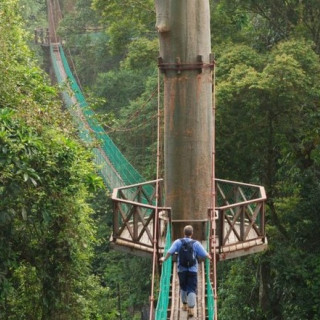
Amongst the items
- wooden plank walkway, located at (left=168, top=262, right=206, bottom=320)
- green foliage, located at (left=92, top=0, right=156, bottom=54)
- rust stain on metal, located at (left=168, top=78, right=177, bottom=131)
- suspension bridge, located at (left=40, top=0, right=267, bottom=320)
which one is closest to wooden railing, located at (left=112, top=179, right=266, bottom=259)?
suspension bridge, located at (left=40, top=0, right=267, bottom=320)

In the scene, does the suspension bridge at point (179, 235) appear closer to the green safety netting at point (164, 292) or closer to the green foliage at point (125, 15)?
the green safety netting at point (164, 292)

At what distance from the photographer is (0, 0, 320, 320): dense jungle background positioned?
6.94m

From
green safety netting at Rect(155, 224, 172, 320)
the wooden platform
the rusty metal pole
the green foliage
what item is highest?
the green foliage

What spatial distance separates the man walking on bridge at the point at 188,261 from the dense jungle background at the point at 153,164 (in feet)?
4.71

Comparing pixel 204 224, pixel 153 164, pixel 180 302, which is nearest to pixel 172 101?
pixel 204 224

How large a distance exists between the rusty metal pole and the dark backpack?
1485mm

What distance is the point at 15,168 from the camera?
6297 millimetres

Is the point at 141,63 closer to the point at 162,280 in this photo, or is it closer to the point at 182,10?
the point at 182,10

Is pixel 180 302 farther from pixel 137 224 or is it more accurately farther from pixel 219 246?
pixel 137 224

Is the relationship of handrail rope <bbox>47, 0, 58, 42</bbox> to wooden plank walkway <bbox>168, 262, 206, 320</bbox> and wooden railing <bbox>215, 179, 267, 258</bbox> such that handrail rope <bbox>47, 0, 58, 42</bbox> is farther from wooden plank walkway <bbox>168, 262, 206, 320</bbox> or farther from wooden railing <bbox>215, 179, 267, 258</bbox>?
wooden plank walkway <bbox>168, 262, 206, 320</bbox>

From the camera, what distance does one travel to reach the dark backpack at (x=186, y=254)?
18.0 ft

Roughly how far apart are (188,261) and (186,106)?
1.90 m

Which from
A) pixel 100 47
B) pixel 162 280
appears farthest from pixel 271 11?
pixel 100 47

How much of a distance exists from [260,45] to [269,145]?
2.50 metres
